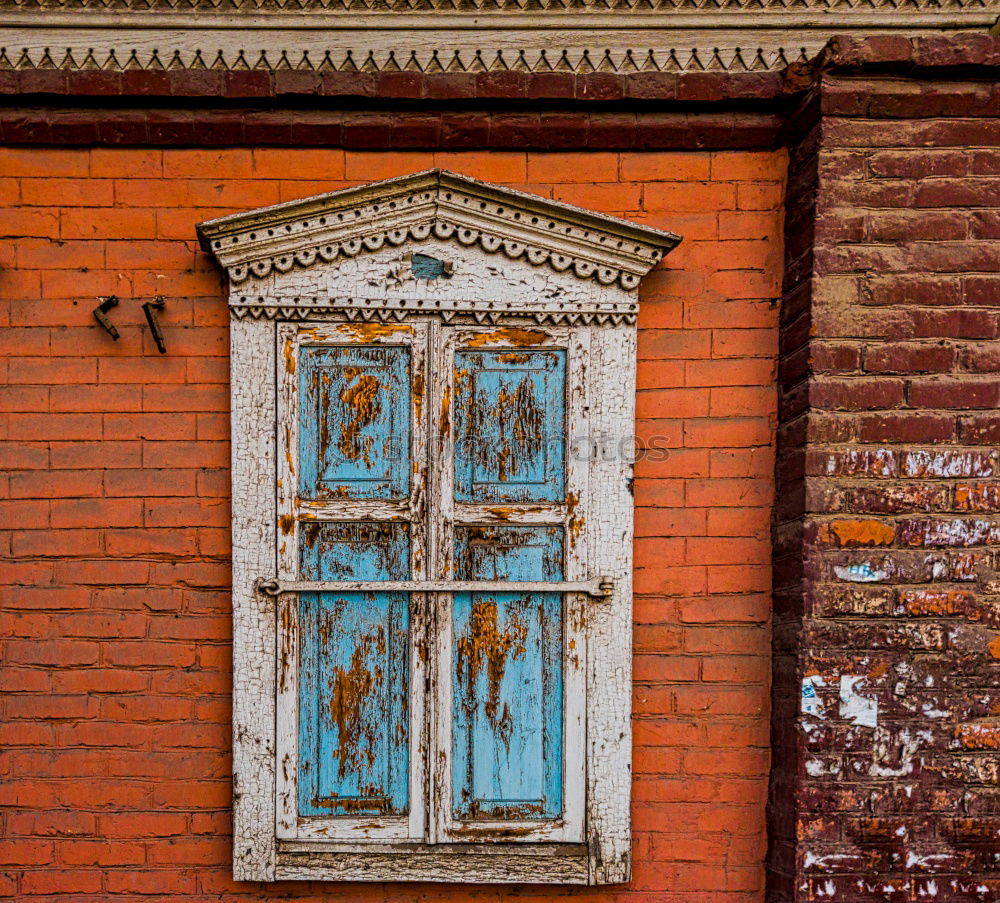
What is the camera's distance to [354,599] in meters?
3.30

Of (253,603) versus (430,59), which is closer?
(253,603)

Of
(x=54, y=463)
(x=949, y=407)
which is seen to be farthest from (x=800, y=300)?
(x=54, y=463)

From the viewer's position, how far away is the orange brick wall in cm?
332

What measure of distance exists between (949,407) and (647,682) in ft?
4.31

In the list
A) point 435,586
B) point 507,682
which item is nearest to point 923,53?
point 435,586

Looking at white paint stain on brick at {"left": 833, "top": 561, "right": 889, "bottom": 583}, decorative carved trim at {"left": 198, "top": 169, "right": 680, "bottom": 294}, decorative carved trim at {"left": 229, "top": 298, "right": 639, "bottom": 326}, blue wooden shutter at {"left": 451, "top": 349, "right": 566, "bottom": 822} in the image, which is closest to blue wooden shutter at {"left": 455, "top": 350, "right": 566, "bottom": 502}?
blue wooden shutter at {"left": 451, "top": 349, "right": 566, "bottom": 822}

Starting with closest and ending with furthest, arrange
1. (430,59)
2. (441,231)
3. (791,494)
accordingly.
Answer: (791,494) → (441,231) → (430,59)

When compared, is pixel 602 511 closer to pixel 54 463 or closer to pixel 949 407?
pixel 949 407

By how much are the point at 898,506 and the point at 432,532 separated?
148 cm

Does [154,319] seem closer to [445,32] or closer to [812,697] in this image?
[445,32]

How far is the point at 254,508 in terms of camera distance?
10.8 ft

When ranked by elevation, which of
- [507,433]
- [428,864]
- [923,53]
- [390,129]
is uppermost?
[923,53]

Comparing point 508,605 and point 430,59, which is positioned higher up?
point 430,59

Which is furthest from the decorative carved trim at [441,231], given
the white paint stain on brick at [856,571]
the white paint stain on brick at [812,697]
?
the white paint stain on brick at [812,697]
